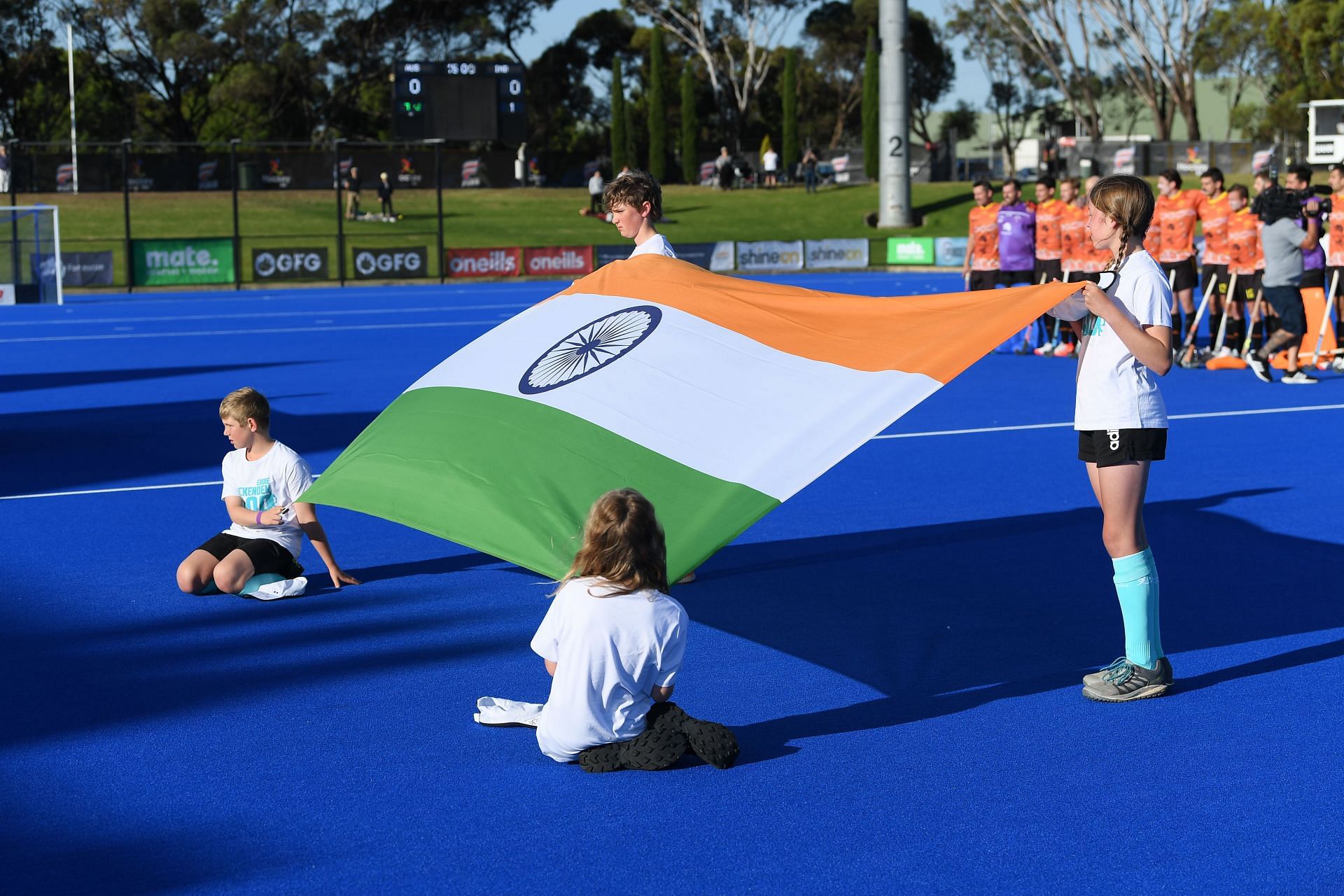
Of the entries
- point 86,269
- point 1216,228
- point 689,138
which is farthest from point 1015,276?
point 689,138

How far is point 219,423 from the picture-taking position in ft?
47.0

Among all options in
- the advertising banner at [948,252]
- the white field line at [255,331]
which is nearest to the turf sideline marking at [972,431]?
the white field line at [255,331]

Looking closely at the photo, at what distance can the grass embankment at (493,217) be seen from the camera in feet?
162

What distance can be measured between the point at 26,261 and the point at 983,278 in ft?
69.0

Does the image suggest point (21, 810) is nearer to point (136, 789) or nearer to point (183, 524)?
point (136, 789)

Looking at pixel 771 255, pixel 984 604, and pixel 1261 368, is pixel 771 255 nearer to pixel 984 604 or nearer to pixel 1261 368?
pixel 1261 368

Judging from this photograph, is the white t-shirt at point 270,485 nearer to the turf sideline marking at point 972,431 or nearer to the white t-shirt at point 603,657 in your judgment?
the white t-shirt at point 603,657

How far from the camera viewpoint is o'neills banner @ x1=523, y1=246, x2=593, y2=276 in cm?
4044

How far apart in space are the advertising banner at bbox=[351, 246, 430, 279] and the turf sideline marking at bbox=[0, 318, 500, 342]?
12.8 meters

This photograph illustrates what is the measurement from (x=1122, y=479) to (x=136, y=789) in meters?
3.68

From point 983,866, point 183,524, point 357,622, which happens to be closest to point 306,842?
point 983,866

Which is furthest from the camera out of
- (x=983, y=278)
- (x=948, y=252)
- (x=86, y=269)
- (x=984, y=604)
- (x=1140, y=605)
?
(x=948, y=252)

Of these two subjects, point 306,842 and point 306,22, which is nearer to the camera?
point 306,842

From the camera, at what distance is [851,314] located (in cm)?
669
